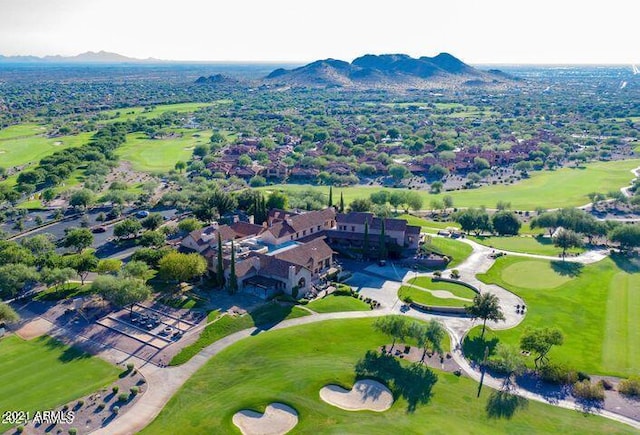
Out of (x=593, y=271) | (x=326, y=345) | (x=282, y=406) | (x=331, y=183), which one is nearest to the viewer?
(x=282, y=406)

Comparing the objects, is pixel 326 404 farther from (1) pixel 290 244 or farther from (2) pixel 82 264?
(2) pixel 82 264

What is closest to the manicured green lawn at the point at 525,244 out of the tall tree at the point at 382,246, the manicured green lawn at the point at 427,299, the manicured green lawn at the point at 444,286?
the manicured green lawn at the point at 444,286

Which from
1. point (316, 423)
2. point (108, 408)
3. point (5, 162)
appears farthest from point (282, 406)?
point (5, 162)

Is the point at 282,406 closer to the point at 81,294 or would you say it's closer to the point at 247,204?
the point at 81,294

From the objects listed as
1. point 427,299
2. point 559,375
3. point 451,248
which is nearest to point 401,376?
point 559,375

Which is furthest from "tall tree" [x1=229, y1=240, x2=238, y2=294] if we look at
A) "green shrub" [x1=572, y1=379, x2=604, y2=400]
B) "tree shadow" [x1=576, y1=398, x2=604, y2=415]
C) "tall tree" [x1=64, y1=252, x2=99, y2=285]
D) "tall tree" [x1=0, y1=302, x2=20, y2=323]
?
"tree shadow" [x1=576, y1=398, x2=604, y2=415]

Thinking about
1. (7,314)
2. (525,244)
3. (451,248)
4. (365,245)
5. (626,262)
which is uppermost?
(365,245)
